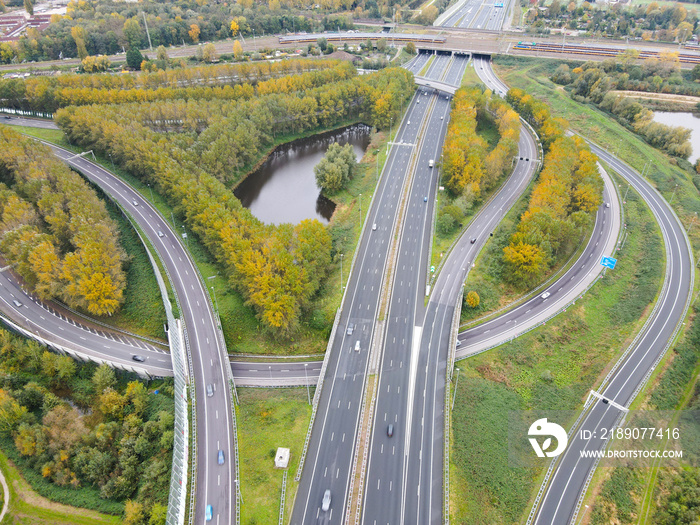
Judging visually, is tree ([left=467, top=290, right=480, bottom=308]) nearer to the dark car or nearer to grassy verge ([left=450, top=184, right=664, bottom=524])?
grassy verge ([left=450, top=184, right=664, bottom=524])

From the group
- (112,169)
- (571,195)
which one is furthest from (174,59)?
(571,195)

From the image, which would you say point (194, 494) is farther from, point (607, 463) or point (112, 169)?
point (112, 169)

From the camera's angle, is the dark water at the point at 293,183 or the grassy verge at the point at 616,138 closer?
the grassy verge at the point at 616,138

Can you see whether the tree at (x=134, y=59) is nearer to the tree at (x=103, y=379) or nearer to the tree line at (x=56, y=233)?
the tree line at (x=56, y=233)

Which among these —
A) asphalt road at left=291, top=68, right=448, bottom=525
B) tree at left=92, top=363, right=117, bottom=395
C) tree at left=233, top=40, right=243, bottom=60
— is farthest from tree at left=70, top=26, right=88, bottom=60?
tree at left=92, top=363, right=117, bottom=395

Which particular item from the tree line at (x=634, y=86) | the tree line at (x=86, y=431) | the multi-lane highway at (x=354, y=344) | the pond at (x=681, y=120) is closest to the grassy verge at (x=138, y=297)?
the tree line at (x=86, y=431)

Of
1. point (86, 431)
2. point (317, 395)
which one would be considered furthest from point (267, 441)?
point (86, 431)
